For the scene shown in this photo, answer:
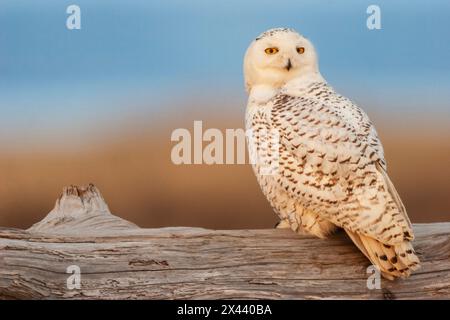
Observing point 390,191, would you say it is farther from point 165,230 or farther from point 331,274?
point 165,230

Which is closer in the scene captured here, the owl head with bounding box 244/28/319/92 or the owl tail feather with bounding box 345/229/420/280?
the owl tail feather with bounding box 345/229/420/280

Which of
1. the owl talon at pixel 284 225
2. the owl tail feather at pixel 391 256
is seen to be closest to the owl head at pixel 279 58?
the owl talon at pixel 284 225

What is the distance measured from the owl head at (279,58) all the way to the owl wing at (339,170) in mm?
205

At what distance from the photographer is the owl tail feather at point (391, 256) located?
3.00 metres

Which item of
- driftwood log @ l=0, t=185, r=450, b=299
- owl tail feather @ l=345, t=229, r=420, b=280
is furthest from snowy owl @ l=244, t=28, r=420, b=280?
driftwood log @ l=0, t=185, r=450, b=299

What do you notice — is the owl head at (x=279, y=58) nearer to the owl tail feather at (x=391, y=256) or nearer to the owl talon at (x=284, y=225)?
the owl talon at (x=284, y=225)

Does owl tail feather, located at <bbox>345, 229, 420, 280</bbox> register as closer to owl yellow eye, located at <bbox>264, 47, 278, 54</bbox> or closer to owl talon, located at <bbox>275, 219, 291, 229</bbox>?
owl talon, located at <bbox>275, 219, 291, 229</bbox>

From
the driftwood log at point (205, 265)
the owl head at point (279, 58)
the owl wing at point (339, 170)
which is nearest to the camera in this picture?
the owl wing at point (339, 170)

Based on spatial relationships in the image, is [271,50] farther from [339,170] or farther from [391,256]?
[391,256]

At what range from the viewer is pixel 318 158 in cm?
307

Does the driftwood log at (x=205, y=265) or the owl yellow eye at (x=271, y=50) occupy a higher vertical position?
the owl yellow eye at (x=271, y=50)

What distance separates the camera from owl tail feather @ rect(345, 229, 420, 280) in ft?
9.84

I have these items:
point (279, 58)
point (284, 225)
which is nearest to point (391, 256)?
point (284, 225)
